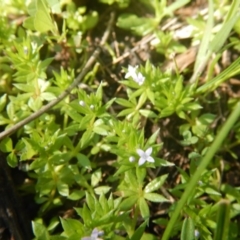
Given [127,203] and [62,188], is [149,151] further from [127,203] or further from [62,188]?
[62,188]

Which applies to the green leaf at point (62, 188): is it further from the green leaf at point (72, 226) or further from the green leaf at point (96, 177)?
the green leaf at point (72, 226)

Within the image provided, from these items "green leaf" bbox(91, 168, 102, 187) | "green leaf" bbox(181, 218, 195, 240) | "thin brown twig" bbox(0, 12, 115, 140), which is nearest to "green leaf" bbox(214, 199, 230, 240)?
"green leaf" bbox(181, 218, 195, 240)

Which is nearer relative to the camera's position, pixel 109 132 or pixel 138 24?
pixel 109 132

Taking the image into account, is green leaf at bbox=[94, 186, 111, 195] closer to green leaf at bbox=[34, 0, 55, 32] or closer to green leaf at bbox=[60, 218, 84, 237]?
green leaf at bbox=[60, 218, 84, 237]

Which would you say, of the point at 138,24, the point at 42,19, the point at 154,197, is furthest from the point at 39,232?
the point at 138,24

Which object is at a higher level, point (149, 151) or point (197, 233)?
point (149, 151)

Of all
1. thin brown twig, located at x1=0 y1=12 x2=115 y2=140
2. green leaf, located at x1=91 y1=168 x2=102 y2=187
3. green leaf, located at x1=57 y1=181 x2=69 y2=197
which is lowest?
green leaf, located at x1=91 y1=168 x2=102 y2=187

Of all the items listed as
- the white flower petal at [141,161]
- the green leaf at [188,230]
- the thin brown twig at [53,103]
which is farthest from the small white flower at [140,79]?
the green leaf at [188,230]

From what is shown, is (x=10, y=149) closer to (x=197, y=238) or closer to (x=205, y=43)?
(x=197, y=238)

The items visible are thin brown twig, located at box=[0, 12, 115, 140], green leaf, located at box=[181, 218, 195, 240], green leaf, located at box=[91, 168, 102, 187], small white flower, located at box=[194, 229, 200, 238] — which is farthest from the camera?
green leaf, located at box=[91, 168, 102, 187]
